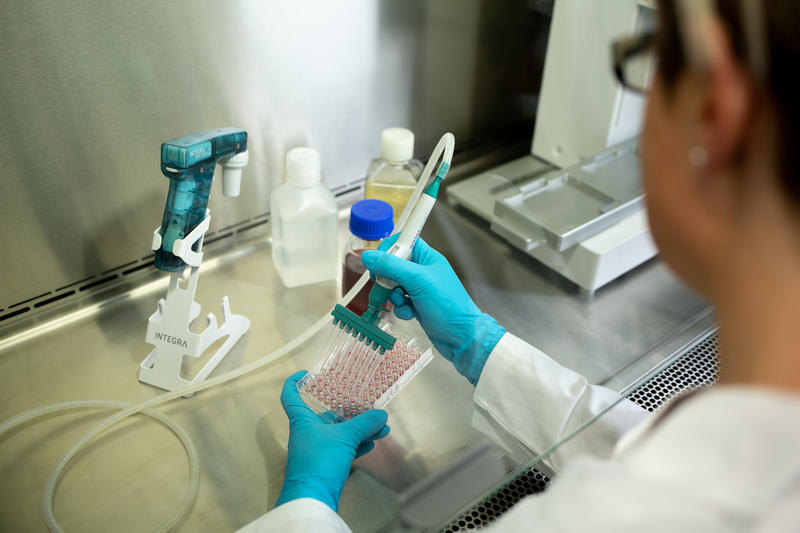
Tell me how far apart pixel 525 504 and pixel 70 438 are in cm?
71

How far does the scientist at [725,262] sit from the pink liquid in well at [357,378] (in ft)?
1.27

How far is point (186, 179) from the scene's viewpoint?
37.5 inches

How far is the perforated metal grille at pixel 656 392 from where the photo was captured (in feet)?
3.06

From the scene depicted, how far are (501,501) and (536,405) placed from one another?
15 cm

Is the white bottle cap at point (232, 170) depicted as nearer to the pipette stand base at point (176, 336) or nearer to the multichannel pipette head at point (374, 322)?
the pipette stand base at point (176, 336)

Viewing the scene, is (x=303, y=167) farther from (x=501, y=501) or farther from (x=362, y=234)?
(x=501, y=501)

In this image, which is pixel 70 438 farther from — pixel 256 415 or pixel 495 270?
pixel 495 270

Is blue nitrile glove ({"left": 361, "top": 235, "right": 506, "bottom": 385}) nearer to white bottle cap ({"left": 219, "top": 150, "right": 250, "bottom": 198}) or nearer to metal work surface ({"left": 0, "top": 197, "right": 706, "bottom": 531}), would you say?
metal work surface ({"left": 0, "top": 197, "right": 706, "bottom": 531})

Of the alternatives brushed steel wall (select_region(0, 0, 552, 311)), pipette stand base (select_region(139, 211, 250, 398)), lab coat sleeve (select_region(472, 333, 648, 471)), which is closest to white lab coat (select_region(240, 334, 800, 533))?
lab coat sleeve (select_region(472, 333, 648, 471))

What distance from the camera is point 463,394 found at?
1.02 m

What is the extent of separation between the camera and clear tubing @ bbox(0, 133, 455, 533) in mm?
865

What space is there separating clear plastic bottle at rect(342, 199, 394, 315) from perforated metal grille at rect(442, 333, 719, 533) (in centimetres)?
39

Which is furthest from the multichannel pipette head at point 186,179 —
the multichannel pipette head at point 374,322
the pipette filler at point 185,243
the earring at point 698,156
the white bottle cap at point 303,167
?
the earring at point 698,156

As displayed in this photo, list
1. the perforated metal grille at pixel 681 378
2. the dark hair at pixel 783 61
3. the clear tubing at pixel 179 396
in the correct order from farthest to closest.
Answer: the perforated metal grille at pixel 681 378, the clear tubing at pixel 179 396, the dark hair at pixel 783 61
